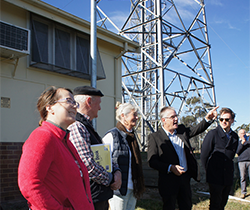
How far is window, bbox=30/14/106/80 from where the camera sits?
21.6 ft

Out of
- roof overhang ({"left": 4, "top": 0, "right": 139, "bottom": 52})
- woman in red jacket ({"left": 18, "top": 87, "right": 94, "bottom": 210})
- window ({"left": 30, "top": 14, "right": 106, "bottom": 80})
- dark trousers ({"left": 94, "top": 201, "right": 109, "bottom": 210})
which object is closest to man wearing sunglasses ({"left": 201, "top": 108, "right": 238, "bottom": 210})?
dark trousers ({"left": 94, "top": 201, "right": 109, "bottom": 210})

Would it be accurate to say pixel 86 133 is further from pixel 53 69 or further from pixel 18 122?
pixel 53 69

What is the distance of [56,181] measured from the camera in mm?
1589

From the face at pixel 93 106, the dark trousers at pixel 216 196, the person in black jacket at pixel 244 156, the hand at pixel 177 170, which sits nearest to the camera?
the face at pixel 93 106

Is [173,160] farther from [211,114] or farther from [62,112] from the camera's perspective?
[62,112]

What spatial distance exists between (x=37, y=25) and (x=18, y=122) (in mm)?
2716

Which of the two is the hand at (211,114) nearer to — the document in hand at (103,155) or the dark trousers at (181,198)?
the dark trousers at (181,198)

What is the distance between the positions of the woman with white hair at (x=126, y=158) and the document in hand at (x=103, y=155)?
487 mm

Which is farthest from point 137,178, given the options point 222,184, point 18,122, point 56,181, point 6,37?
point 6,37

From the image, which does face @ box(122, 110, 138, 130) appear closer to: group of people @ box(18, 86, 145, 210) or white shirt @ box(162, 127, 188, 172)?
group of people @ box(18, 86, 145, 210)

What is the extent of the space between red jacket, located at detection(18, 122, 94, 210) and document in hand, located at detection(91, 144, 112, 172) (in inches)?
26.0

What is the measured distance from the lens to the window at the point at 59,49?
6.57 meters

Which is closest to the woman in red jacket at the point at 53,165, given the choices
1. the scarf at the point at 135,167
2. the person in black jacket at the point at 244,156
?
the scarf at the point at 135,167

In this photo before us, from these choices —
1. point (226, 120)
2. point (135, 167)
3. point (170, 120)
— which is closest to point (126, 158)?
point (135, 167)
